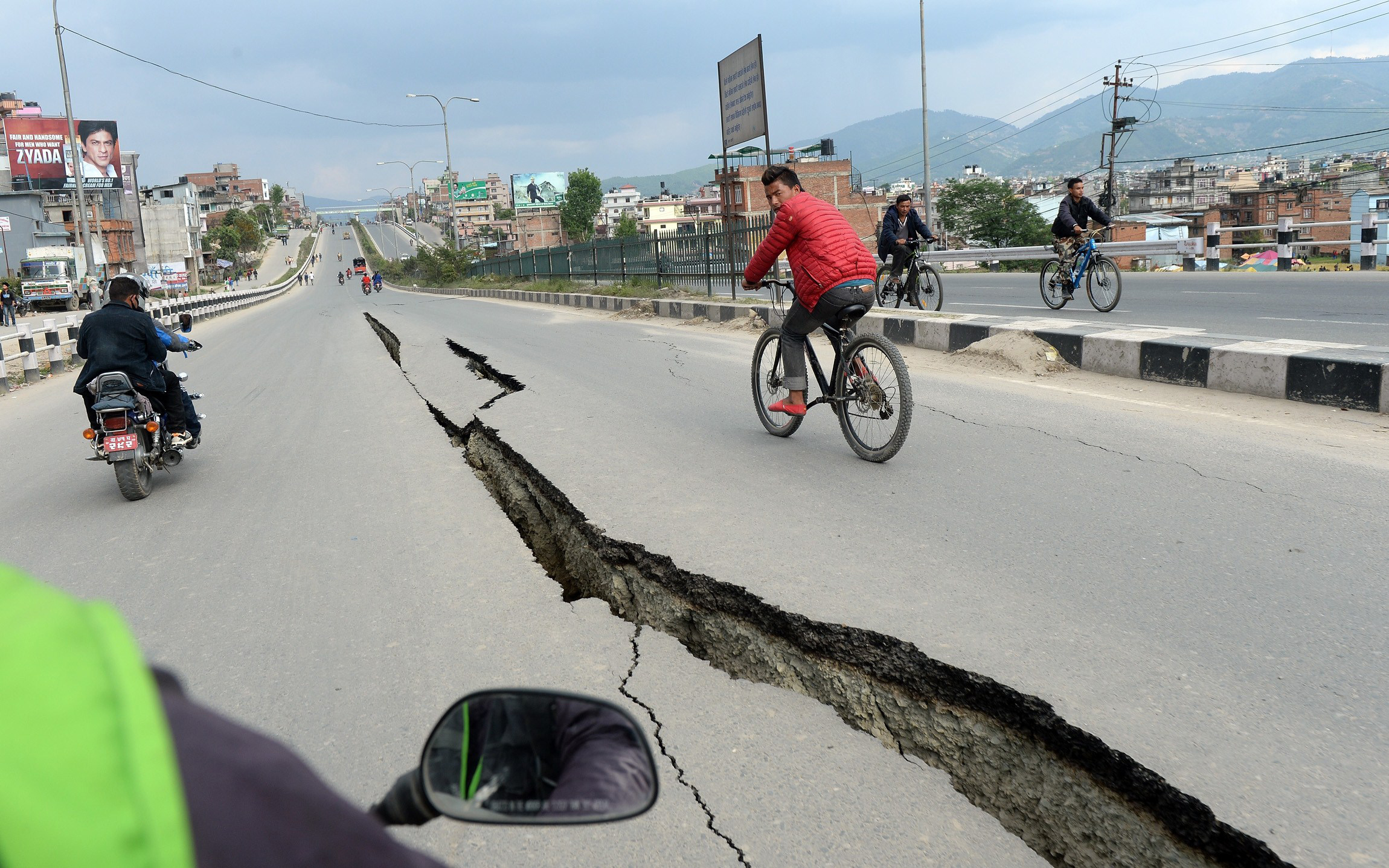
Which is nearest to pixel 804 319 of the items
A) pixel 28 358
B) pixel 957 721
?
pixel 957 721

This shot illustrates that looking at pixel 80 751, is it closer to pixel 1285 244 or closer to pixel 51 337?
pixel 51 337

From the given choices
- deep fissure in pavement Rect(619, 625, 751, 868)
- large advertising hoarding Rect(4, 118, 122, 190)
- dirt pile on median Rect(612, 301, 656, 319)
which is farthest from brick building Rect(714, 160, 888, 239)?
deep fissure in pavement Rect(619, 625, 751, 868)

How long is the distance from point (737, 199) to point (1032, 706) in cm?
7648

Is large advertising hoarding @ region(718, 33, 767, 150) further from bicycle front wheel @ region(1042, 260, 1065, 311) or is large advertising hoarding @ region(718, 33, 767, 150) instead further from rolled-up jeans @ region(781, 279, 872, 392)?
rolled-up jeans @ region(781, 279, 872, 392)

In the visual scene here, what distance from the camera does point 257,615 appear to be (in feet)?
11.7

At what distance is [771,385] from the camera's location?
6121mm

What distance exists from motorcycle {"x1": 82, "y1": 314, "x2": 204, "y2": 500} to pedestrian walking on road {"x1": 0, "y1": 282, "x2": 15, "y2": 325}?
36020 millimetres

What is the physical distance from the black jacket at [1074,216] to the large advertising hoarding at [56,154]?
254 feet

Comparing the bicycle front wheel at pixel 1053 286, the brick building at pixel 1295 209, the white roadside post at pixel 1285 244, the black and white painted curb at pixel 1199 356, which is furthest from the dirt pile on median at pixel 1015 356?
the brick building at pixel 1295 209

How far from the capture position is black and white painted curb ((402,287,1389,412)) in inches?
238

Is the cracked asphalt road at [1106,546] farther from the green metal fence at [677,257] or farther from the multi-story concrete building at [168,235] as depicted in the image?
the multi-story concrete building at [168,235]

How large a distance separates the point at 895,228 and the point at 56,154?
8033 cm

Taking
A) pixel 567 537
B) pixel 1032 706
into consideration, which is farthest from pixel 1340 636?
pixel 567 537

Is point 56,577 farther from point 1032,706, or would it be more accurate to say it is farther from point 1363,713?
point 1363,713
